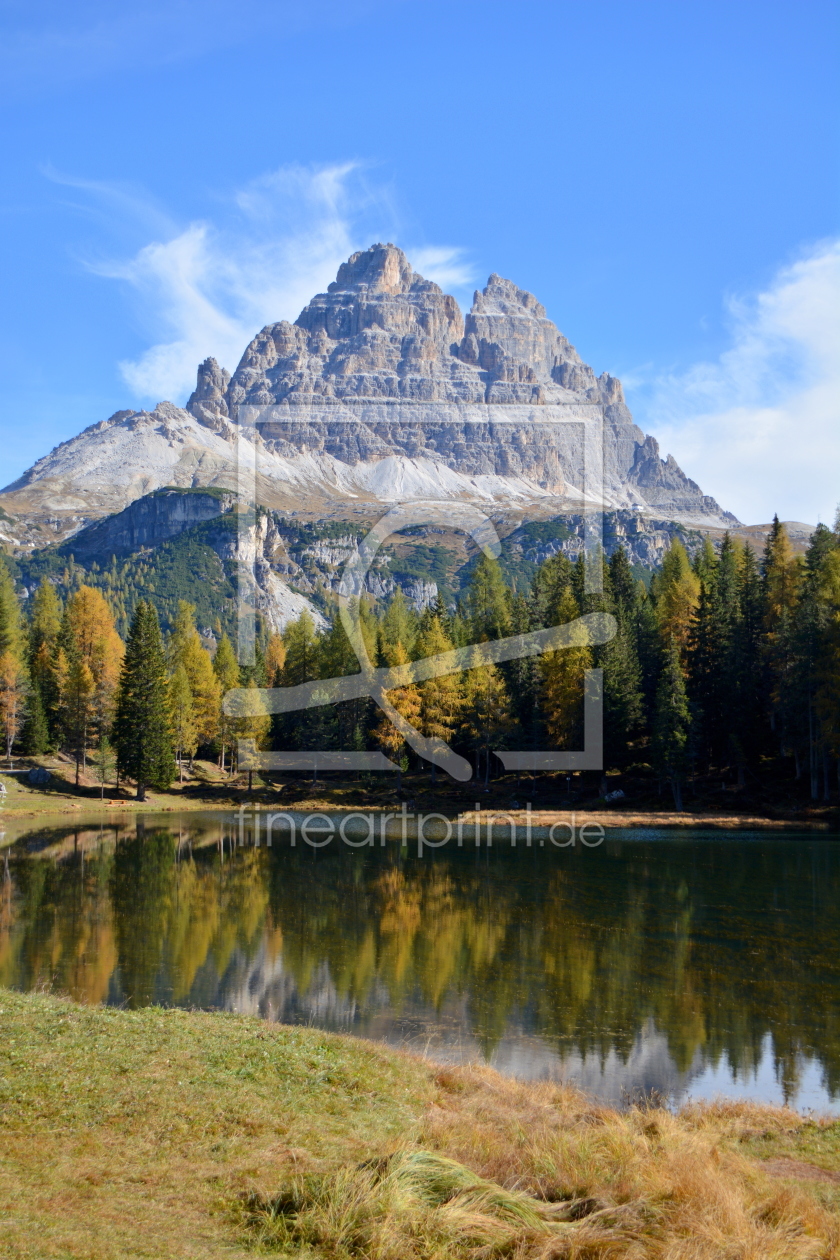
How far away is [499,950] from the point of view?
25938mm

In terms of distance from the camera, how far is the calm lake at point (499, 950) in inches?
698

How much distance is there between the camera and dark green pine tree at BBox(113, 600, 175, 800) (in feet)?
227

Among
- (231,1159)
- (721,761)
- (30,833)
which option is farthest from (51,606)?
(231,1159)

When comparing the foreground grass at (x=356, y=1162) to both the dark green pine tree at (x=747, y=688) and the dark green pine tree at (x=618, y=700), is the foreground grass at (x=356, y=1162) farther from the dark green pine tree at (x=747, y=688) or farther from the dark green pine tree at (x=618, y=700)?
the dark green pine tree at (x=747, y=688)

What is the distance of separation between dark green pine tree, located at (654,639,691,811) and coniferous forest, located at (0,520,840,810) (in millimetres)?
135

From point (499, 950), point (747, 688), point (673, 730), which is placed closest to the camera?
point (499, 950)

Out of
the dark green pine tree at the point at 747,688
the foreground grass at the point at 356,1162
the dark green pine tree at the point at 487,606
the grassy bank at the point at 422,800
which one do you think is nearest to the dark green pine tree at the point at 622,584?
the dark green pine tree at the point at 487,606

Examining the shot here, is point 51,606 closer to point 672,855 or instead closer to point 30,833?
point 30,833

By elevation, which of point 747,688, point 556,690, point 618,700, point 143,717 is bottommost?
point 143,717

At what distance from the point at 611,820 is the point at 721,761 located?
16787mm

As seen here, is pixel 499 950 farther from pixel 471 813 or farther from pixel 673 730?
pixel 673 730

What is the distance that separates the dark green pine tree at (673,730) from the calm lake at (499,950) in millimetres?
15444

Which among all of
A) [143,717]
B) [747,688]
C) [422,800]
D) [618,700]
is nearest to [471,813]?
[422,800]

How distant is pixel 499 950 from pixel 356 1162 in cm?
1697
